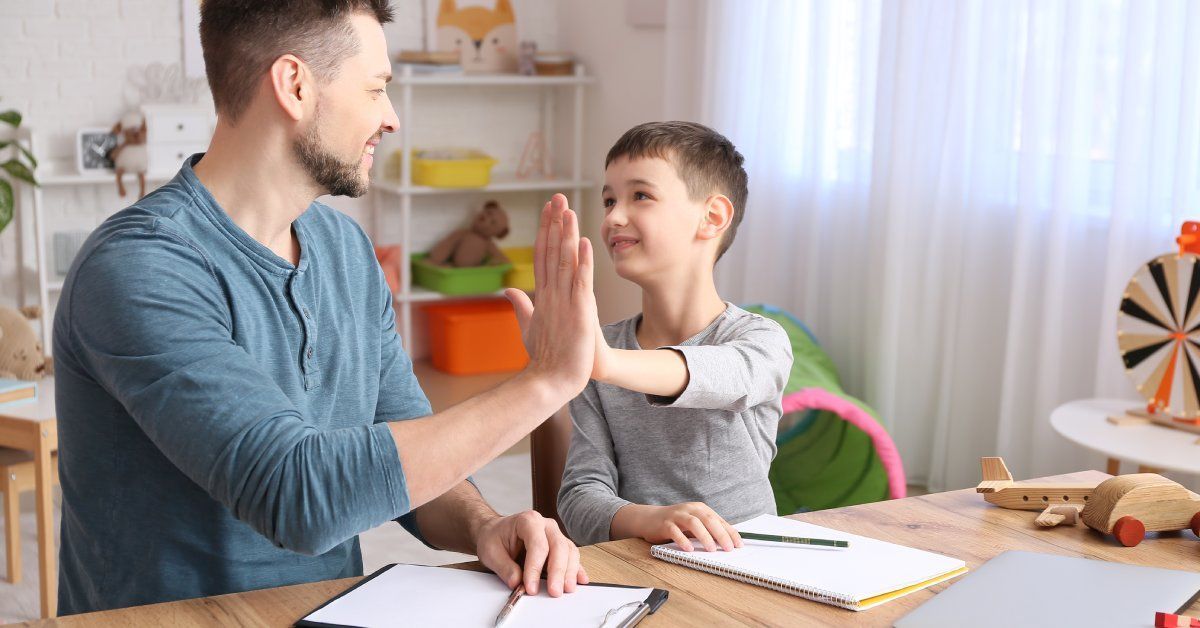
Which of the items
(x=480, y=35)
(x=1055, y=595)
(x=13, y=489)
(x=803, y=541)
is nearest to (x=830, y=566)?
(x=803, y=541)

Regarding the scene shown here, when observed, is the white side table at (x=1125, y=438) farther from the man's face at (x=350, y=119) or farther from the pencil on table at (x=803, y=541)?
the man's face at (x=350, y=119)

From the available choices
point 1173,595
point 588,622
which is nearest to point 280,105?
point 588,622

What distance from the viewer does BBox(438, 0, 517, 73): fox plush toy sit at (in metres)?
5.39

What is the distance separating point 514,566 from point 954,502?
62 centimetres

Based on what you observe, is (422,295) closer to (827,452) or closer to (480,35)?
(480,35)

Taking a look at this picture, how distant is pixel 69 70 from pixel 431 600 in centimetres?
418

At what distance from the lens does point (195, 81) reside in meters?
4.93

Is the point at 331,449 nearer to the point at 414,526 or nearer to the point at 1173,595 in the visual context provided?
the point at 414,526

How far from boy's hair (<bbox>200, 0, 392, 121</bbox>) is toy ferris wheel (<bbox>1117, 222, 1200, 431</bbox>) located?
1.88 metres

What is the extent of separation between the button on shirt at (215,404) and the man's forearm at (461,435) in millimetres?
17

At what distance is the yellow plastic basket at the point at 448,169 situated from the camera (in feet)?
16.6

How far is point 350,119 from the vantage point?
1446 millimetres

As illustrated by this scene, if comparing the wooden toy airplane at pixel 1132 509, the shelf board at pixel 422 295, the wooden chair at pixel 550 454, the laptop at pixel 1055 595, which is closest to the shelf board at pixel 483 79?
the shelf board at pixel 422 295

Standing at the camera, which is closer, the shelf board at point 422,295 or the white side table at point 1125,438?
the white side table at point 1125,438
